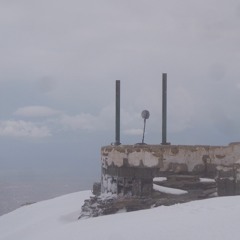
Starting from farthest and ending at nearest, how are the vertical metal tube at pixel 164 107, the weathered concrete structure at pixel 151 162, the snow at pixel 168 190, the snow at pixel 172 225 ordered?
the vertical metal tube at pixel 164 107 < the weathered concrete structure at pixel 151 162 < the snow at pixel 168 190 < the snow at pixel 172 225

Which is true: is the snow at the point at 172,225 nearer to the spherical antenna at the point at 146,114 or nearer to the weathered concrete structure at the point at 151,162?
the weathered concrete structure at the point at 151,162

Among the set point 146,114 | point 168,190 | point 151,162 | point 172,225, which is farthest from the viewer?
point 146,114

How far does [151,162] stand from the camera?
15.1m

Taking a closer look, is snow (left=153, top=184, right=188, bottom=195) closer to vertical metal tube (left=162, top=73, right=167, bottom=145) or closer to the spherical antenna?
the spherical antenna

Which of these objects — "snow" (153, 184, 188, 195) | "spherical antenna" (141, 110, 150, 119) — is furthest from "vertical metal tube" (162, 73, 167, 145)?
"snow" (153, 184, 188, 195)

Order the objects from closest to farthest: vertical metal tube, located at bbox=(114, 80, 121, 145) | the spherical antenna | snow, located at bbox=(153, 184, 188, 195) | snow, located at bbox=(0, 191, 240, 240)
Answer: snow, located at bbox=(0, 191, 240, 240) → snow, located at bbox=(153, 184, 188, 195) → the spherical antenna → vertical metal tube, located at bbox=(114, 80, 121, 145)

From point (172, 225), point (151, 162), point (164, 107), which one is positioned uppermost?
point (164, 107)

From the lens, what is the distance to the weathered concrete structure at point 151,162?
49.4 ft

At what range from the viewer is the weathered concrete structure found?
Answer: 15.1 metres

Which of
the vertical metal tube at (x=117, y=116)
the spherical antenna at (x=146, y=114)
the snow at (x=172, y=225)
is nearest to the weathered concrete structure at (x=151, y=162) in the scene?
the vertical metal tube at (x=117, y=116)

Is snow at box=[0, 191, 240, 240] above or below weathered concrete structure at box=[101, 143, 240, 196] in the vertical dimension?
below

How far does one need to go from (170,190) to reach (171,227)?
5197mm

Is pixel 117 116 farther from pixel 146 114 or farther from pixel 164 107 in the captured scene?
pixel 164 107

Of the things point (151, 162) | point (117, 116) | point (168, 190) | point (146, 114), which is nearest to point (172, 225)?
point (168, 190)
